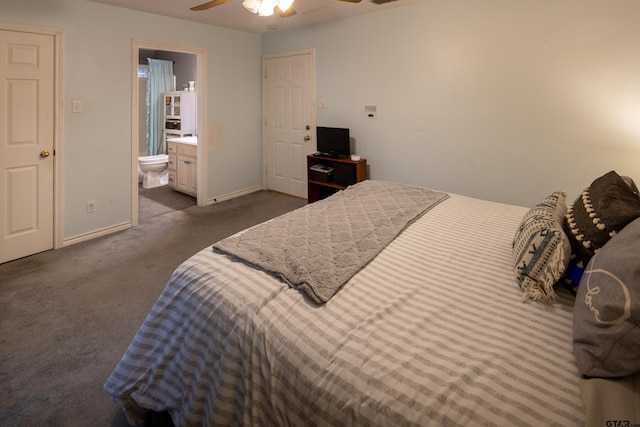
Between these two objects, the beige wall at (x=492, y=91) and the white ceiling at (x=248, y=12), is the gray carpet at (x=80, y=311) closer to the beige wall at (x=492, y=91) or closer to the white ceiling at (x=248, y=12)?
the beige wall at (x=492, y=91)

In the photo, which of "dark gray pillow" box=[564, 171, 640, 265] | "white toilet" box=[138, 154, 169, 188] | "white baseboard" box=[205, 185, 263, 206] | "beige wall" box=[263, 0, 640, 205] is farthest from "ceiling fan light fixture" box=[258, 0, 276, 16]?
"white toilet" box=[138, 154, 169, 188]

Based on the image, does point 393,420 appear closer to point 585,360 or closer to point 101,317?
point 585,360

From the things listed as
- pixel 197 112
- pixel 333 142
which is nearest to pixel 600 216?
pixel 333 142

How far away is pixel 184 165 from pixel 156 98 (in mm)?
2344

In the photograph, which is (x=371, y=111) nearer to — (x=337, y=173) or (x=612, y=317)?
(x=337, y=173)

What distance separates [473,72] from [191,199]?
387cm

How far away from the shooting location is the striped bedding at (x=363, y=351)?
0.90m

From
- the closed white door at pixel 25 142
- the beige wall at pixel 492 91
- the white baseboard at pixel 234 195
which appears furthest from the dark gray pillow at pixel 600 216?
the white baseboard at pixel 234 195

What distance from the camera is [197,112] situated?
4695mm

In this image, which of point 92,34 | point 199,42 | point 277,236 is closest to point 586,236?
point 277,236

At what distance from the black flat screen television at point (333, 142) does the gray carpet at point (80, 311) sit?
1.22 m

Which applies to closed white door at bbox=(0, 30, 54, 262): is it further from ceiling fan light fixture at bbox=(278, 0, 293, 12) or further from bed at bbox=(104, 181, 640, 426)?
bed at bbox=(104, 181, 640, 426)

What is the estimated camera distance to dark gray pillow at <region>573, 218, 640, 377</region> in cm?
87

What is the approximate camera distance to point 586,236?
54.3 inches
